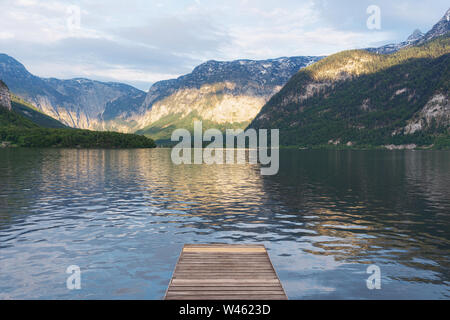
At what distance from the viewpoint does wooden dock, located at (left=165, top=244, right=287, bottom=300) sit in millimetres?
18734

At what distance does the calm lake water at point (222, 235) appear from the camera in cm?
2298

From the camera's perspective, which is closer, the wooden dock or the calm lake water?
the wooden dock

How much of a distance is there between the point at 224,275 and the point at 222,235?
1356cm

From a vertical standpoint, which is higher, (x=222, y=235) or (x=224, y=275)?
(x=224, y=275)

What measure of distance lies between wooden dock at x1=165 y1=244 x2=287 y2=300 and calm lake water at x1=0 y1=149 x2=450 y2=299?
1.80m

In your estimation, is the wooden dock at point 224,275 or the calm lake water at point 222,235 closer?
the wooden dock at point 224,275

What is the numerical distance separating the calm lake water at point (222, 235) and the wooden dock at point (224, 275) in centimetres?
180

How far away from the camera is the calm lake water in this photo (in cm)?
2298

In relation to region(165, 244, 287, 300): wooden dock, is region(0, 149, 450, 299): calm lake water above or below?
below

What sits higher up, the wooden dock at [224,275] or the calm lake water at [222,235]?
the wooden dock at [224,275]

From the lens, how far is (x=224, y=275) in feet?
70.8
